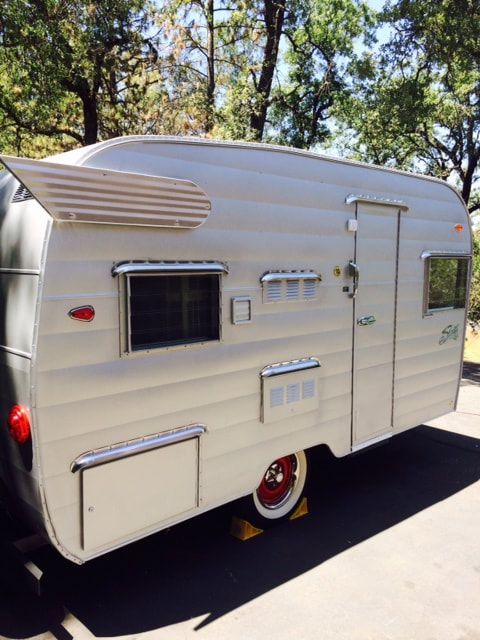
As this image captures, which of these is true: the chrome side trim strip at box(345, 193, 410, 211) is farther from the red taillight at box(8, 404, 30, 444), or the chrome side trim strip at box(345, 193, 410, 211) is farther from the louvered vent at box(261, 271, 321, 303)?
the red taillight at box(8, 404, 30, 444)

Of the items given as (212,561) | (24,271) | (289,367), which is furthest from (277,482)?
(24,271)

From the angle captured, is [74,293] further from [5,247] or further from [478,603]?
[478,603]

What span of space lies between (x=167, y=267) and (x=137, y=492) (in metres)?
1.40

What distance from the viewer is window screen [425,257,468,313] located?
5430mm

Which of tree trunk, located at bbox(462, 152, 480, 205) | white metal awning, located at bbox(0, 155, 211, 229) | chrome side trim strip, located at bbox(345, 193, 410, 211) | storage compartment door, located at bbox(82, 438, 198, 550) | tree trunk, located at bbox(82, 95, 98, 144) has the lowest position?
storage compartment door, located at bbox(82, 438, 198, 550)

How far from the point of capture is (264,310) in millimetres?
3850

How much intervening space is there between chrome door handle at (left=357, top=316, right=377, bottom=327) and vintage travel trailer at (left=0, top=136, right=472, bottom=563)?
0.02 m

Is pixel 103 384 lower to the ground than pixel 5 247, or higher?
lower

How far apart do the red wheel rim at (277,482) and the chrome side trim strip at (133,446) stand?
1.12 m

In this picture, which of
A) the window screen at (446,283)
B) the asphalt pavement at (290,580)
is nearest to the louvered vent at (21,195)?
the asphalt pavement at (290,580)

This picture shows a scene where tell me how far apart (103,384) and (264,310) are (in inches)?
53.4

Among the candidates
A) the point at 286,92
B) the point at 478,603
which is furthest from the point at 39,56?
Result: the point at 478,603

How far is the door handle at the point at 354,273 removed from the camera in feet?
14.7

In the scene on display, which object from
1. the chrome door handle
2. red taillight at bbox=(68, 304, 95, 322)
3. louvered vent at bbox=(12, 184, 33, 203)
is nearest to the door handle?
the chrome door handle
